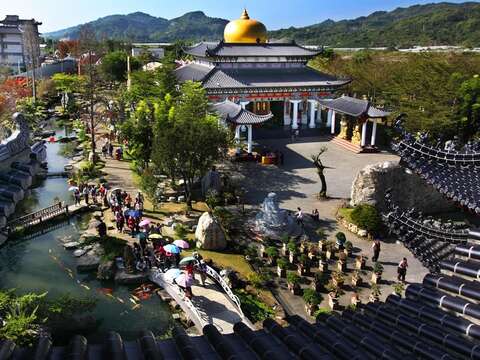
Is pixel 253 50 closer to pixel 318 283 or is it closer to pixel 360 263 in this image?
pixel 360 263

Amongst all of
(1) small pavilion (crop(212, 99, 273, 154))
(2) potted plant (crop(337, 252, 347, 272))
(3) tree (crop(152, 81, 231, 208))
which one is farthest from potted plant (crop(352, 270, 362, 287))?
(1) small pavilion (crop(212, 99, 273, 154))

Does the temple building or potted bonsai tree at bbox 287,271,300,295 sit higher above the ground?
the temple building

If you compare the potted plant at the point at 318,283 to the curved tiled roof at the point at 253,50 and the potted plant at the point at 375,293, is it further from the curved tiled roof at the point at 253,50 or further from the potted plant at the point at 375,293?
the curved tiled roof at the point at 253,50

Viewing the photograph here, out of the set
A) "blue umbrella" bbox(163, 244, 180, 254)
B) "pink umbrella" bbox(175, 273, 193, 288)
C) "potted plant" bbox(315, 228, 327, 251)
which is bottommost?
"potted plant" bbox(315, 228, 327, 251)

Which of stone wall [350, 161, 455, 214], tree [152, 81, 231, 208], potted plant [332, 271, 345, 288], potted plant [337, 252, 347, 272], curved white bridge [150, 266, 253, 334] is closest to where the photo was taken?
curved white bridge [150, 266, 253, 334]

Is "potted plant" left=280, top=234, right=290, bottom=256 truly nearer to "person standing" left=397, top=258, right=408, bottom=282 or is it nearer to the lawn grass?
the lawn grass

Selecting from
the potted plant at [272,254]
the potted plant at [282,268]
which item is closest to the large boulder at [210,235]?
the potted plant at [272,254]

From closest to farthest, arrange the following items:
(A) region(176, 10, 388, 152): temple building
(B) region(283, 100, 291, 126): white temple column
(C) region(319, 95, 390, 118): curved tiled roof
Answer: (C) region(319, 95, 390, 118): curved tiled roof, (A) region(176, 10, 388, 152): temple building, (B) region(283, 100, 291, 126): white temple column
